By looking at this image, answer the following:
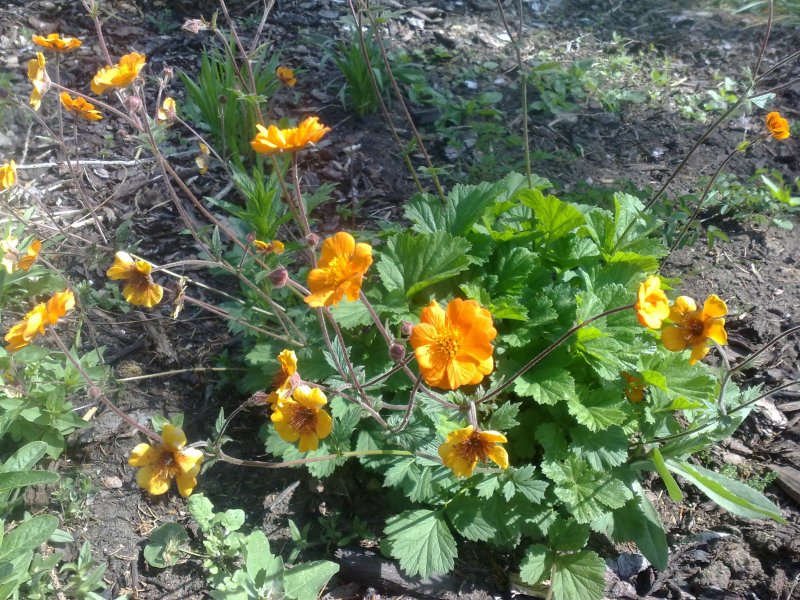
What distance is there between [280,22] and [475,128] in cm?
169

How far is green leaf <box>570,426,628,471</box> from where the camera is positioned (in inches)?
88.6

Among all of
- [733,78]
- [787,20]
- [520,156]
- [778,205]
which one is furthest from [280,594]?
[787,20]

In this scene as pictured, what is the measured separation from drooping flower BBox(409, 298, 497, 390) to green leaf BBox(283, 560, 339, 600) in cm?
87

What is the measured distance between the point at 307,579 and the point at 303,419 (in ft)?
1.92

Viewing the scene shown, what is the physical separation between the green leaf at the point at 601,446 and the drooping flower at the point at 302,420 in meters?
0.91

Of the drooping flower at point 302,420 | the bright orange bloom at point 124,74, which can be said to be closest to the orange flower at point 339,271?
the drooping flower at point 302,420

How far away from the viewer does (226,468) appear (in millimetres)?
2584

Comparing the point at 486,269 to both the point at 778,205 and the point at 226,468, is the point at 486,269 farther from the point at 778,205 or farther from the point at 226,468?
the point at 778,205

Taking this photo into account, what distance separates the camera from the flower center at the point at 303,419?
6.14ft

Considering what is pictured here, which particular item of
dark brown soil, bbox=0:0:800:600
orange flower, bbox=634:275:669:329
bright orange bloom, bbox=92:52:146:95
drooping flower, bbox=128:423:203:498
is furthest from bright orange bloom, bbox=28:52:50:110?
orange flower, bbox=634:275:669:329

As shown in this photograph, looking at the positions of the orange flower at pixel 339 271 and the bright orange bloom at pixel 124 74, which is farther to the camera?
the bright orange bloom at pixel 124 74

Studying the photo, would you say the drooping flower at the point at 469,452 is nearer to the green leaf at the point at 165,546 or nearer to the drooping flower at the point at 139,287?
the drooping flower at the point at 139,287

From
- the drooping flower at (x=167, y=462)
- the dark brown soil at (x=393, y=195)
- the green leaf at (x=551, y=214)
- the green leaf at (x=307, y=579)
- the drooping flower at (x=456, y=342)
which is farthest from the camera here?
the green leaf at (x=551, y=214)

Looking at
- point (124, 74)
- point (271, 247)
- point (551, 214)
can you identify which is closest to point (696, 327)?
point (551, 214)
